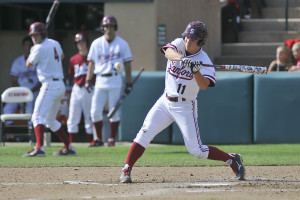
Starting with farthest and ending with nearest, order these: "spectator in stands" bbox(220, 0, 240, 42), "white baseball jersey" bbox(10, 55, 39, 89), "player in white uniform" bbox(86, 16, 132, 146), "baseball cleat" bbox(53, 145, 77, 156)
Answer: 1. "spectator in stands" bbox(220, 0, 240, 42)
2. "white baseball jersey" bbox(10, 55, 39, 89)
3. "player in white uniform" bbox(86, 16, 132, 146)
4. "baseball cleat" bbox(53, 145, 77, 156)

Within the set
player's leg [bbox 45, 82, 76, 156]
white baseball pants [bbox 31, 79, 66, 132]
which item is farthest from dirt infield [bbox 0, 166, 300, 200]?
player's leg [bbox 45, 82, 76, 156]

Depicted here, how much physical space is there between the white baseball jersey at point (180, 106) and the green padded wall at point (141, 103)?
5.23 m

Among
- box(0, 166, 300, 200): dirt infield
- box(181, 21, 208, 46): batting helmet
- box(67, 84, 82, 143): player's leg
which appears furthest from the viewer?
box(67, 84, 82, 143): player's leg

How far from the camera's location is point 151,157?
9.47 metres

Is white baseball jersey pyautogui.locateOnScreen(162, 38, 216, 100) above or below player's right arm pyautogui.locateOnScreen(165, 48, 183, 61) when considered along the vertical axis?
below

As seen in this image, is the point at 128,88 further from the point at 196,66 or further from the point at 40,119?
the point at 196,66

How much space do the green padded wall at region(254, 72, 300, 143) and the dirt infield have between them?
3475 mm

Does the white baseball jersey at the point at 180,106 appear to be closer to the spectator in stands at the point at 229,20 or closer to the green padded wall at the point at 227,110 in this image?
the green padded wall at the point at 227,110

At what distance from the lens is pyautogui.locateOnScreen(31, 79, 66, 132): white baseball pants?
9.47 meters

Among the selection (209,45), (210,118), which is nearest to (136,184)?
(210,118)

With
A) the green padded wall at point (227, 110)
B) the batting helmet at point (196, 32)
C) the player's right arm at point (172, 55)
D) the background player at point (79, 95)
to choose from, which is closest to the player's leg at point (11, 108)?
the background player at point (79, 95)

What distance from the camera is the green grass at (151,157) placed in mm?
8477

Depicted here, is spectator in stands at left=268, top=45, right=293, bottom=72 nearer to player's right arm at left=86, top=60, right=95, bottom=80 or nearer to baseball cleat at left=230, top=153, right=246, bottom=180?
player's right arm at left=86, top=60, right=95, bottom=80

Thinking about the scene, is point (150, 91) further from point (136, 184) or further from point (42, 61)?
point (136, 184)
